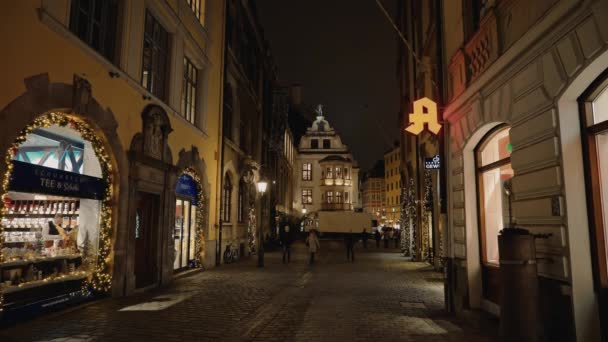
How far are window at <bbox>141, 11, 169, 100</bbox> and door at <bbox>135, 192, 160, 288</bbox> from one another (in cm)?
344

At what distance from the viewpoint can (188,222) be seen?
16672mm

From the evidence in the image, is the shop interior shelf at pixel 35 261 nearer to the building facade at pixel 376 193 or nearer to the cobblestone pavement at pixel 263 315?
the cobblestone pavement at pixel 263 315

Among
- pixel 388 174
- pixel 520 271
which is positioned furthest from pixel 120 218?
pixel 388 174

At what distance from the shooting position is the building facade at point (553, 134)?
5207 mm

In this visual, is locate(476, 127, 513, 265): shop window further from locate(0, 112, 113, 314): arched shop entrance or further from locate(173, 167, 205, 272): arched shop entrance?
locate(173, 167, 205, 272): arched shop entrance

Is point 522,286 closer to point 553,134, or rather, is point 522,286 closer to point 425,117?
point 553,134

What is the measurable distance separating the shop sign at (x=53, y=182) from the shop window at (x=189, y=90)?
614 cm

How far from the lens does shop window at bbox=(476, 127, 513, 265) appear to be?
811 cm

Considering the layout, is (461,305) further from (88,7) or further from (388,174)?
(388,174)

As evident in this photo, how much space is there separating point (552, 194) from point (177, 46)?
12.9 m

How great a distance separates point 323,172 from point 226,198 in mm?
44560

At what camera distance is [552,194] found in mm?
5648

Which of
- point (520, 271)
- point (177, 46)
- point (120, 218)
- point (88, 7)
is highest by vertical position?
point (177, 46)

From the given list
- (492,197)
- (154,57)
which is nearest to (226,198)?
(154,57)
